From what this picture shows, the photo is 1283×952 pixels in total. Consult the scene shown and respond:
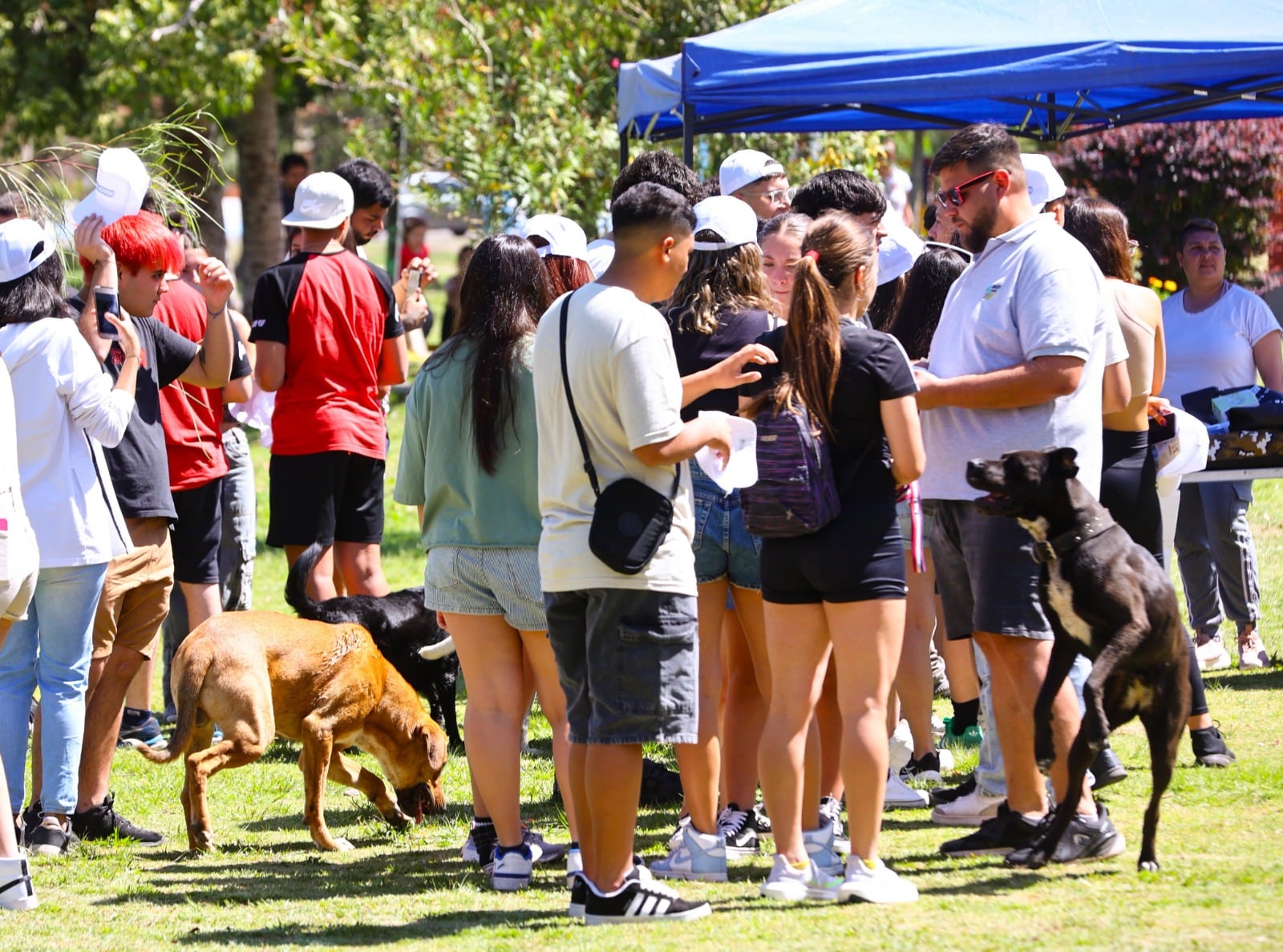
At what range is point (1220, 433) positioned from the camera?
6945mm

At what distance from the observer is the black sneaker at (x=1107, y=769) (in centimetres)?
484

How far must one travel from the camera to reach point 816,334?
4.08 metres

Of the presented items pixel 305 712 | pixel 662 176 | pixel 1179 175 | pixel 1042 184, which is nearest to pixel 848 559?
pixel 1042 184

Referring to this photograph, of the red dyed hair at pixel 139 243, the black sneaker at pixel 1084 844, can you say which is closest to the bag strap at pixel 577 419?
the black sneaker at pixel 1084 844

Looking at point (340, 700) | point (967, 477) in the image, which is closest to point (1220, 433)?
point (967, 477)

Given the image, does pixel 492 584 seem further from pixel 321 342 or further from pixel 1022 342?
pixel 321 342

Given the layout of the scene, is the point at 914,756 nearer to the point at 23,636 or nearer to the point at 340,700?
the point at 340,700

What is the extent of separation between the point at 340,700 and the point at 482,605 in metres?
1.02

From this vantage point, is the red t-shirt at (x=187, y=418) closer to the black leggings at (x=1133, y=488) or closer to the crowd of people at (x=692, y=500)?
the crowd of people at (x=692, y=500)

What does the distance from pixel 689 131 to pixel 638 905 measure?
14.5 ft

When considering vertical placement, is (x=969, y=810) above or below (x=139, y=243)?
below

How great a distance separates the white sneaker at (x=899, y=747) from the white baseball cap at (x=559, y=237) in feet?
6.43

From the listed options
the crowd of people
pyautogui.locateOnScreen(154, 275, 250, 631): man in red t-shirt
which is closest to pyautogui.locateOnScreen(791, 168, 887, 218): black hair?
the crowd of people

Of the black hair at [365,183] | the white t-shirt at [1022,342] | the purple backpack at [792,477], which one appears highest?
the black hair at [365,183]
